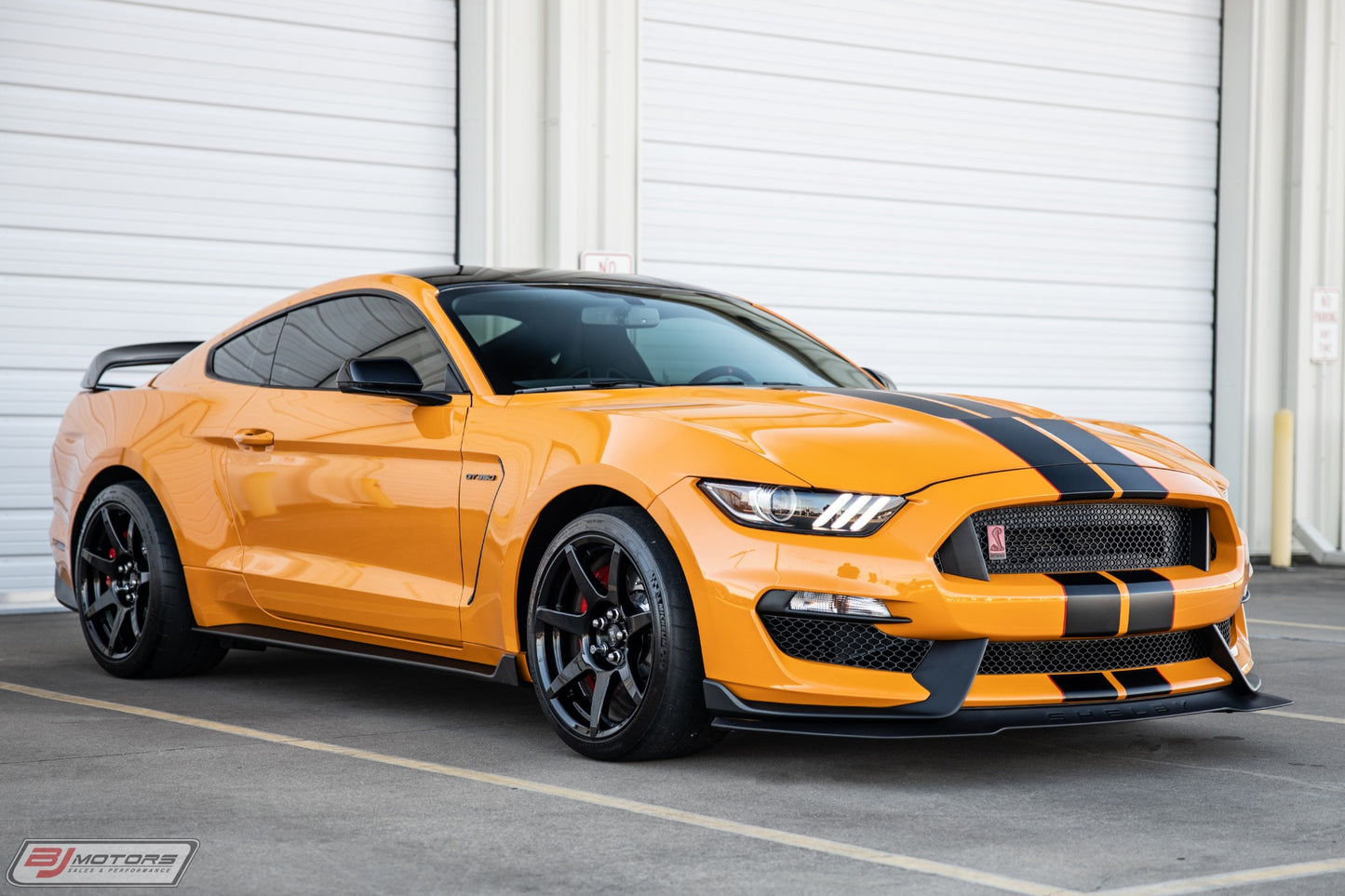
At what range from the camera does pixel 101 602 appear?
20.4 ft

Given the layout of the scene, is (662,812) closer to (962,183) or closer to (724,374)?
(724,374)

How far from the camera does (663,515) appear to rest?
4.21m

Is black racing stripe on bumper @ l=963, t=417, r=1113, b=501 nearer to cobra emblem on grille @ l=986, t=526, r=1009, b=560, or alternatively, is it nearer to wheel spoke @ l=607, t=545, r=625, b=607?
cobra emblem on grille @ l=986, t=526, r=1009, b=560

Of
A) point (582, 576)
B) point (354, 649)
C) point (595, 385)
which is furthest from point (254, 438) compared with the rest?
point (582, 576)

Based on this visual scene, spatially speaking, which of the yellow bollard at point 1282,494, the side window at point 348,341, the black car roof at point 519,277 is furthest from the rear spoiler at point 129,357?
the yellow bollard at point 1282,494

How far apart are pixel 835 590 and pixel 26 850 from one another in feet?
6.18

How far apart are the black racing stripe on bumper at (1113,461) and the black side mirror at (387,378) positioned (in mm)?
1818

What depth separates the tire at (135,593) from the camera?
19.5 feet

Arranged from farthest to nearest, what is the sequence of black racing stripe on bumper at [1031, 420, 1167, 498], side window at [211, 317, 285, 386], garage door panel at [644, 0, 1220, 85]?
garage door panel at [644, 0, 1220, 85] → side window at [211, 317, 285, 386] → black racing stripe on bumper at [1031, 420, 1167, 498]

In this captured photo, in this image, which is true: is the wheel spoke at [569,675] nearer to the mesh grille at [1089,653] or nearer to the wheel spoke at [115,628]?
the mesh grille at [1089,653]

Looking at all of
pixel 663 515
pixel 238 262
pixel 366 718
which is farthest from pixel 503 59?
pixel 663 515

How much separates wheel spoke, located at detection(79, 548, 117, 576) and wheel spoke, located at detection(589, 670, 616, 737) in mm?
2598

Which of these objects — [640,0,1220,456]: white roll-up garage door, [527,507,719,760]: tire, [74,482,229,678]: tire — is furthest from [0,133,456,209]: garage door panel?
[527,507,719,760]: tire

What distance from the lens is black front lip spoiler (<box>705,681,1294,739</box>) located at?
13.1ft
